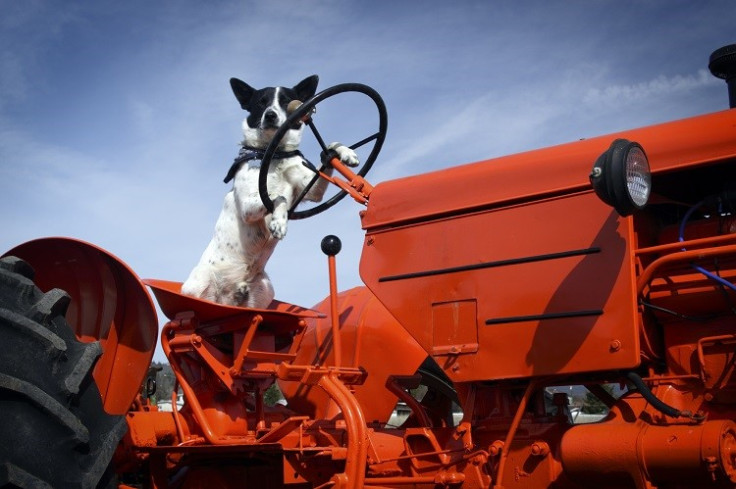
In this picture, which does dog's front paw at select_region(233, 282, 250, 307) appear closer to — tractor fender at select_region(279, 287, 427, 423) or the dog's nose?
tractor fender at select_region(279, 287, 427, 423)

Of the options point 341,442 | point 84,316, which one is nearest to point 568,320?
point 341,442

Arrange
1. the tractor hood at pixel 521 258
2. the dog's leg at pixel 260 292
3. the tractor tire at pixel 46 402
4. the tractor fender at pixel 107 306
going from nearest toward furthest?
the tractor tire at pixel 46 402 → the tractor hood at pixel 521 258 → the tractor fender at pixel 107 306 → the dog's leg at pixel 260 292

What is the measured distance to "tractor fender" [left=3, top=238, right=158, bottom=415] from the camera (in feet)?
13.9

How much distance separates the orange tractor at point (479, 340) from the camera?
320cm

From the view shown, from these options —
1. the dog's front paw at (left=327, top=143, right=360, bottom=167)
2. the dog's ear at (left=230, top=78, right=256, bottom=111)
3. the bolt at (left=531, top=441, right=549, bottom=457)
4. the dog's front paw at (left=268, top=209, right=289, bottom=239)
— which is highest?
the dog's ear at (left=230, top=78, right=256, bottom=111)

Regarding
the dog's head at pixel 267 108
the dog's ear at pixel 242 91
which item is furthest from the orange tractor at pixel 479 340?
the dog's ear at pixel 242 91

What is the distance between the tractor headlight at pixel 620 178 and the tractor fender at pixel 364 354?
1776 mm

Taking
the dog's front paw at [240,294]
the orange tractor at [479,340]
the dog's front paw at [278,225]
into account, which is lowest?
the orange tractor at [479,340]

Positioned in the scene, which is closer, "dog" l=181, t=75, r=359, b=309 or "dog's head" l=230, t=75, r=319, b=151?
"dog" l=181, t=75, r=359, b=309

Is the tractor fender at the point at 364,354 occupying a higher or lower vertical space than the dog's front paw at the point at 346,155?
lower

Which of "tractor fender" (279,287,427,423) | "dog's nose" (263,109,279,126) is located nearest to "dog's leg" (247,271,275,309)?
"tractor fender" (279,287,427,423)

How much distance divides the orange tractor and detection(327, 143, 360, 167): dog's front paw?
270 millimetres

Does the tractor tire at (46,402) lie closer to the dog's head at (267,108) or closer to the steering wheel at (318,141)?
the steering wheel at (318,141)

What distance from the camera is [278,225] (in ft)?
15.1
